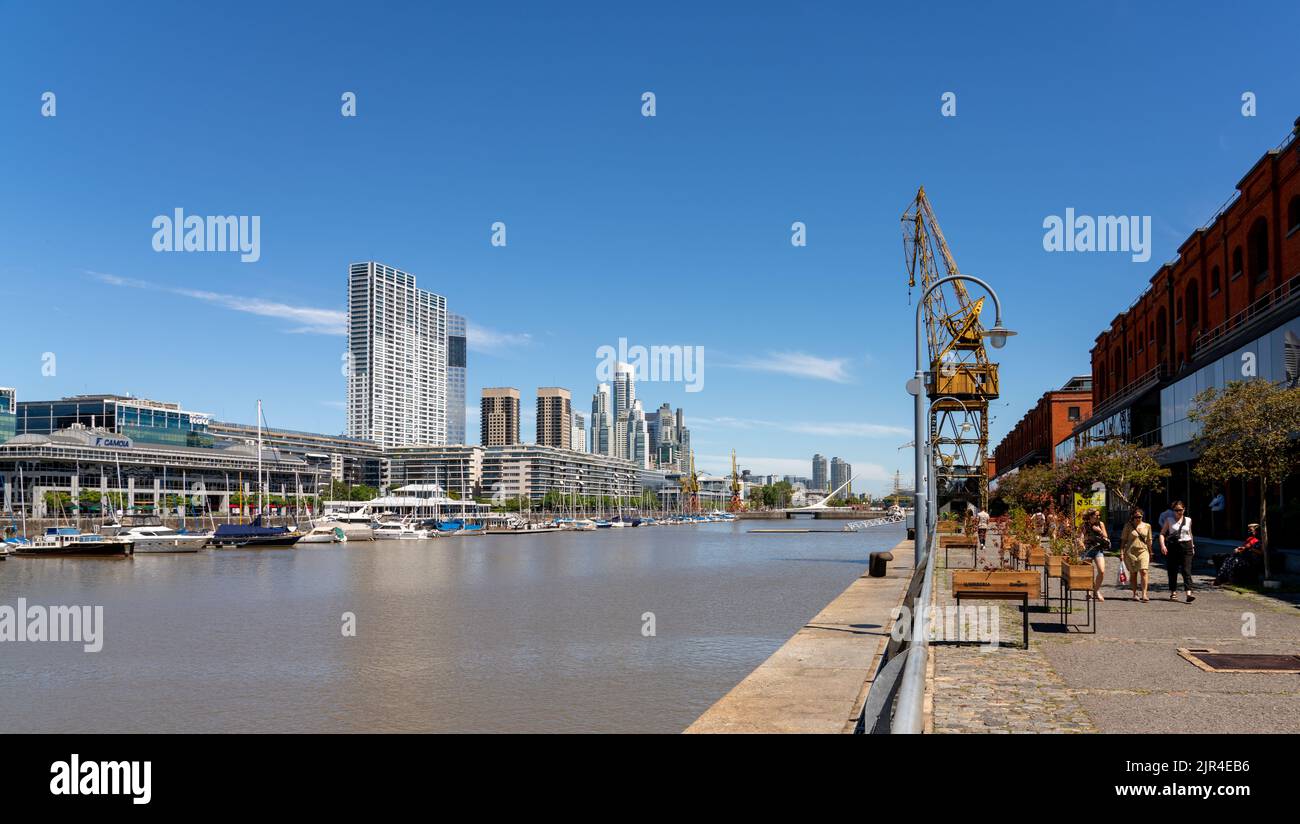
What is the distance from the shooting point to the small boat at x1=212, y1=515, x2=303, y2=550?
98.4 m

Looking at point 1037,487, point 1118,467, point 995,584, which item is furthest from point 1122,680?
point 1037,487

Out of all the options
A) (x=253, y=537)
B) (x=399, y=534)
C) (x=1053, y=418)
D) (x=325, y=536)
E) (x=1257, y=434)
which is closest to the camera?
(x=1257, y=434)

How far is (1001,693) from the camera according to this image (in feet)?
35.3

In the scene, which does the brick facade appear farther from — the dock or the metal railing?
the metal railing

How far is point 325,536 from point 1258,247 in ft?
323

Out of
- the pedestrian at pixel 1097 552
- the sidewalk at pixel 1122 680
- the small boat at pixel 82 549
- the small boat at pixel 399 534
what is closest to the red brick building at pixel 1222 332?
the pedestrian at pixel 1097 552

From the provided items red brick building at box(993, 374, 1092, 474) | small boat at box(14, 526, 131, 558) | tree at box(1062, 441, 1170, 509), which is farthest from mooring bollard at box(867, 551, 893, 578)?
small boat at box(14, 526, 131, 558)

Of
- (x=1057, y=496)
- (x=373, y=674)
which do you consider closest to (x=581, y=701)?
(x=373, y=674)

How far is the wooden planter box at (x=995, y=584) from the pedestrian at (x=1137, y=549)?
5.02 meters

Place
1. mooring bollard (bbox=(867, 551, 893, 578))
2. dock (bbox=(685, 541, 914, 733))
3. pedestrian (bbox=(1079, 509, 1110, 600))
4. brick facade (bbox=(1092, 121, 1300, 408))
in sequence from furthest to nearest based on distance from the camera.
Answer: brick facade (bbox=(1092, 121, 1300, 408))
mooring bollard (bbox=(867, 551, 893, 578))
pedestrian (bbox=(1079, 509, 1110, 600))
dock (bbox=(685, 541, 914, 733))

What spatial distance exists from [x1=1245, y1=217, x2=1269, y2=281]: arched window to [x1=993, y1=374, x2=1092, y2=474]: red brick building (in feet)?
161

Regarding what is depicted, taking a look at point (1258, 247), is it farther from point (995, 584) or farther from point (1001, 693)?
point (1001, 693)

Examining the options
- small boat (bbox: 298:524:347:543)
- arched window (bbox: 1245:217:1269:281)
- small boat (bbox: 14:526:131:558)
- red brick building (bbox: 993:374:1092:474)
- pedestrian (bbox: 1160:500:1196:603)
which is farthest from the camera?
small boat (bbox: 298:524:347:543)
